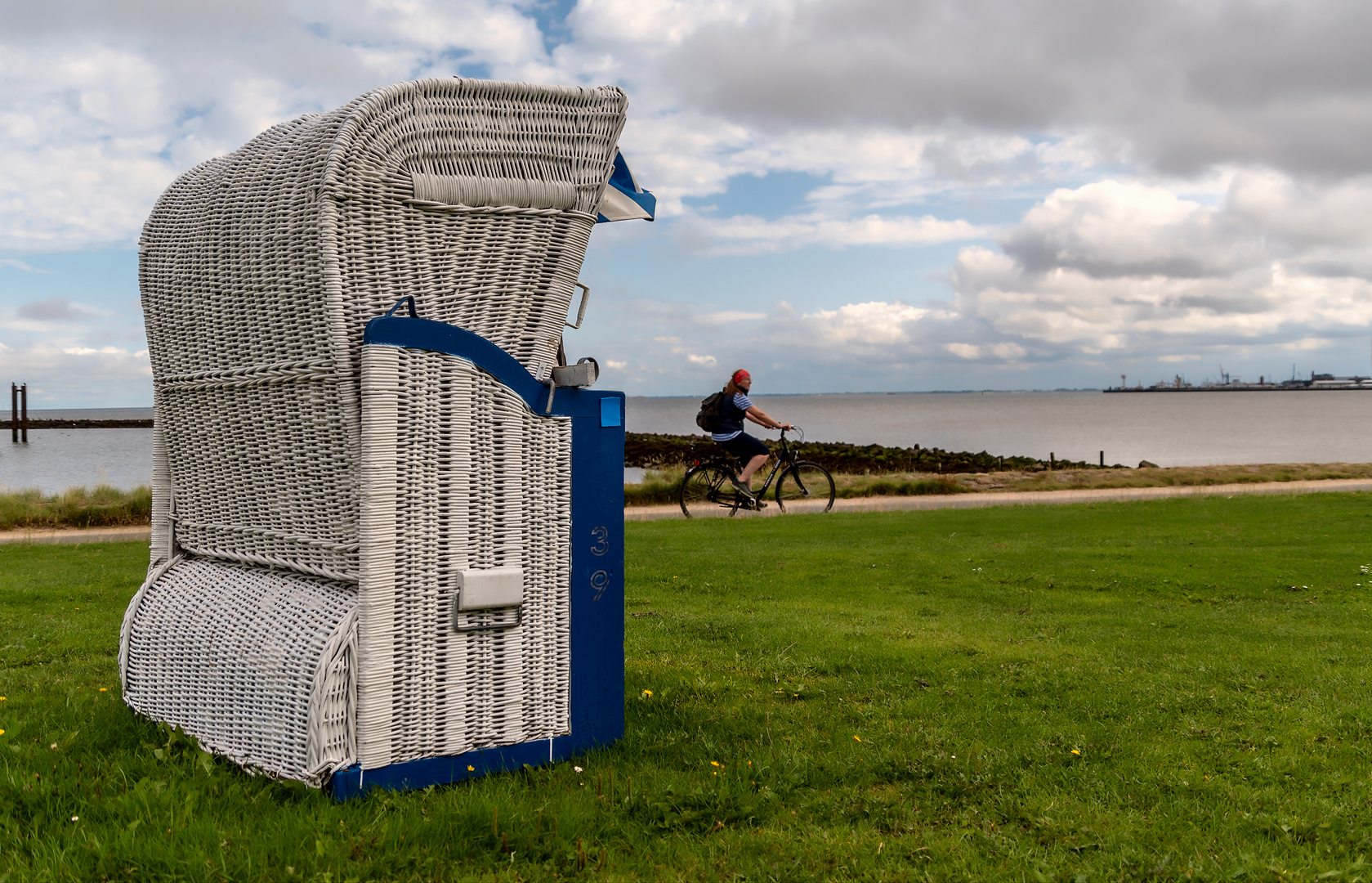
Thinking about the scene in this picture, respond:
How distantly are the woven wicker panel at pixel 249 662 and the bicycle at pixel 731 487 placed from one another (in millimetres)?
12014

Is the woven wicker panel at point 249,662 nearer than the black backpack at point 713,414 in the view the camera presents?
Yes

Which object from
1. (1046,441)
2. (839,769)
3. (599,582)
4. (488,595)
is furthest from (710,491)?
(1046,441)

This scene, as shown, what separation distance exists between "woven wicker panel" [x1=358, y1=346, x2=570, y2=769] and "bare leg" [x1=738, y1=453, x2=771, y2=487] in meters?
11.9

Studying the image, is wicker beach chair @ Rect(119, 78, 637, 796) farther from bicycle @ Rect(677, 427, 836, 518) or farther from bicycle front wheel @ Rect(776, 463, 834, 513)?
bicycle front wheel @ Rect(776, 463, 834, 513)

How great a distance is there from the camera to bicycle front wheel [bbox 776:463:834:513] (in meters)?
16.5

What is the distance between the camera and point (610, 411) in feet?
12.3

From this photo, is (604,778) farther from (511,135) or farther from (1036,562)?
(1036,562)

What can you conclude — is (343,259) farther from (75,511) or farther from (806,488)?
(75,511)

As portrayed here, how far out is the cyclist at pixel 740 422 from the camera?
14555 millimetres

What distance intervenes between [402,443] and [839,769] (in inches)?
78.1

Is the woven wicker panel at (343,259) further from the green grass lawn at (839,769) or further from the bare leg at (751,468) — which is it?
the bare leg at (751,468)

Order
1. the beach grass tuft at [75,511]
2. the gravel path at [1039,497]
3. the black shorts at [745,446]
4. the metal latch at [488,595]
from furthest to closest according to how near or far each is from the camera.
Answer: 1. the gravel path at [1039,497]
2. the beach grass tuft at [75,511]
3. the black shorts at [745,446]
4. the metal latch at [488,595]

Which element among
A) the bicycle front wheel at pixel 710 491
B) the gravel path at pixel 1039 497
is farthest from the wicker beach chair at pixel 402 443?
the bicycle front wheel at pixel 710 491

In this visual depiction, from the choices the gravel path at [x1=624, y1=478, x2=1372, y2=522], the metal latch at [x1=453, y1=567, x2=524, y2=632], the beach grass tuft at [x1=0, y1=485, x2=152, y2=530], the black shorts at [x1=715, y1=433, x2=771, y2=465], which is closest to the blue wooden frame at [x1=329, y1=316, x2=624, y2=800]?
the metal latch at [x1=453, y1=567, x2=524, y2=632]
